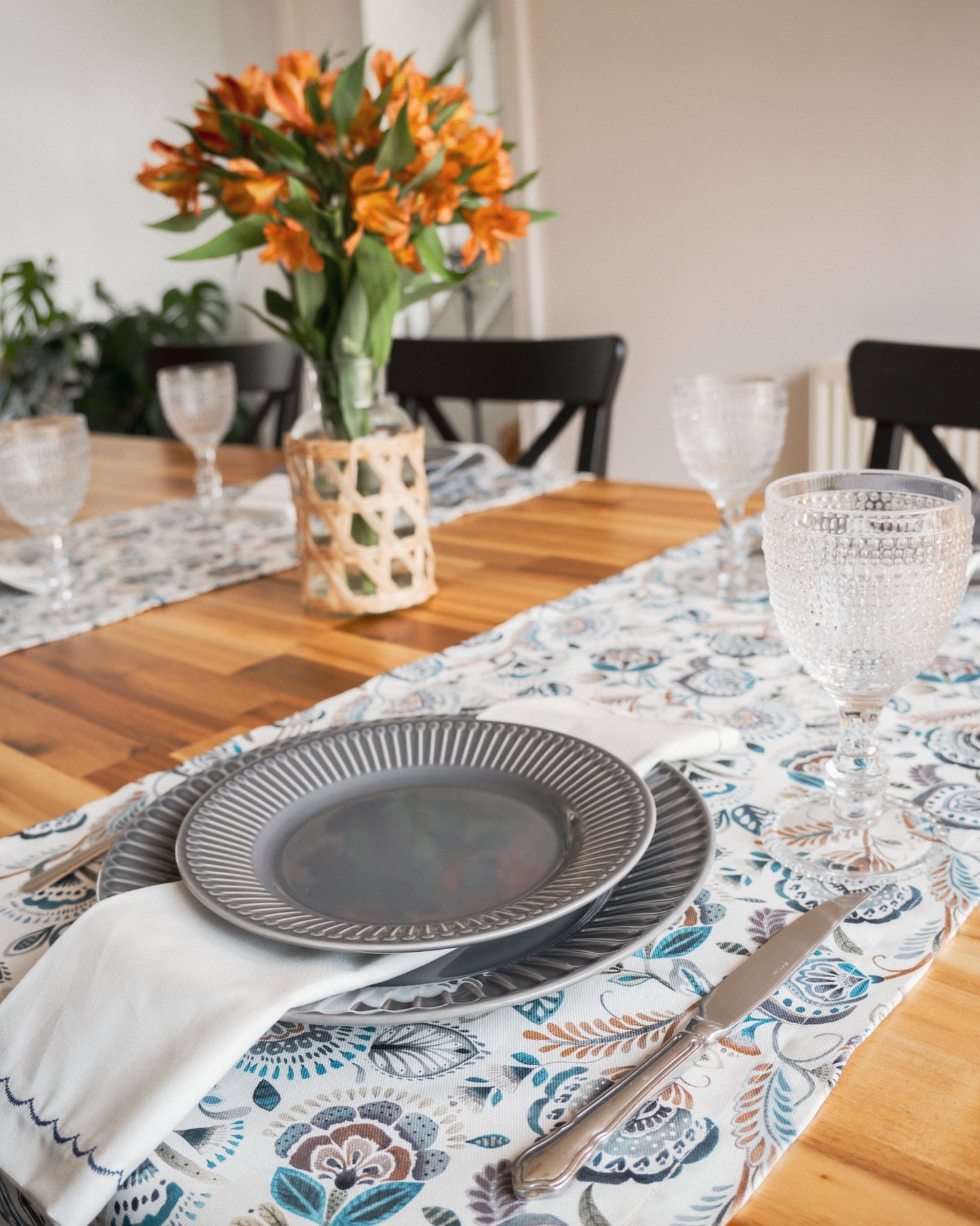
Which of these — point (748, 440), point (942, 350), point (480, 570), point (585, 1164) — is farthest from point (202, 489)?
point (585, 1164)

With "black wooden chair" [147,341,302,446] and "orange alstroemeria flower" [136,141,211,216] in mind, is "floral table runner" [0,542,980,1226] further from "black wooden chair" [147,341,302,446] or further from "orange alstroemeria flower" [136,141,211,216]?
"black wooden chair" [147,341,302,446]

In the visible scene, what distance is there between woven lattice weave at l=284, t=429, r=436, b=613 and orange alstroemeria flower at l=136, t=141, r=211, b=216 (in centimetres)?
25

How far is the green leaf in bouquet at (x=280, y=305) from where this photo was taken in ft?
3.43

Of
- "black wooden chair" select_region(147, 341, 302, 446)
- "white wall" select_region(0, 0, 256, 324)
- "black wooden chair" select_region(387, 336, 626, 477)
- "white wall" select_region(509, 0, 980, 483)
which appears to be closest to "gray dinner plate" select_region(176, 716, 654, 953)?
"black wooden chair" select_region(387, 336, 626, 477)

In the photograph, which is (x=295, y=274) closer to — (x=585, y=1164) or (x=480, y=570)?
(x=480, y=570)

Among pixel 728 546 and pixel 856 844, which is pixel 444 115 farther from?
pixel 856 844

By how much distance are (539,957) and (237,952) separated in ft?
0.43

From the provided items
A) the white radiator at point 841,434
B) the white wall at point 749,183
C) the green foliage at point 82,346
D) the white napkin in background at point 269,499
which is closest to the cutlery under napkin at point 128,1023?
the white napkin in background at point 269,499

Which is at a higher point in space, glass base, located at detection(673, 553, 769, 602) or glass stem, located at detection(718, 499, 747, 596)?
glass stem, located at detection(718, 499, 747, 596)

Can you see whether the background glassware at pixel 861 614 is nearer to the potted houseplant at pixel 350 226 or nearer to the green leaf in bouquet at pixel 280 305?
the potted houseplant at pixel 350 226

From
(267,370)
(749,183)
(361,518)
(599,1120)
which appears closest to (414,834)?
(599,1120)

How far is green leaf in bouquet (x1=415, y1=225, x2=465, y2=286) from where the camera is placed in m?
1.00

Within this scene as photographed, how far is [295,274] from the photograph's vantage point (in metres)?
1.00

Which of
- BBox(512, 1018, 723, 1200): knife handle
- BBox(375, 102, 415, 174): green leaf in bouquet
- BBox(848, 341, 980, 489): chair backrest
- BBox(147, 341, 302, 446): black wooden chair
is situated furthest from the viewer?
BBox(147, 341, 302, 446): black wooden chair
